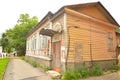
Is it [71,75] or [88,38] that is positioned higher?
[88,38]

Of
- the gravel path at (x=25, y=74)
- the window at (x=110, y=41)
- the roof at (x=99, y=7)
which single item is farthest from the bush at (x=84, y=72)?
the window at (x=110, y=41)

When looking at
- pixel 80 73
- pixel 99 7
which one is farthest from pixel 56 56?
pixel 99 7

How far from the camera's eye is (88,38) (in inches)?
455

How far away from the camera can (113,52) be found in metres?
14.5

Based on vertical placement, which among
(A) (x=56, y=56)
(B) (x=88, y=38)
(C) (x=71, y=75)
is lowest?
(C) (x=71, y=75)

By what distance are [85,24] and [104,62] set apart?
3.74m

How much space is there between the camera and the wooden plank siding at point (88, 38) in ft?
34.3

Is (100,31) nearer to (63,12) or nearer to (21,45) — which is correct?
(63,12)

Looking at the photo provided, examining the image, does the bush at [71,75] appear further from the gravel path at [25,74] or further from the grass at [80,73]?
the gravel path at [25,74]

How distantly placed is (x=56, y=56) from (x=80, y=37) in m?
2.56

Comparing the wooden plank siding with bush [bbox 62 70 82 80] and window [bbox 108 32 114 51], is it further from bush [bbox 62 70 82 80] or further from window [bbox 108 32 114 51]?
bush [bbox 62 70 82 80]

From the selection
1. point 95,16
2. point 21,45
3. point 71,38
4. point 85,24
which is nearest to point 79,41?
point 71,38

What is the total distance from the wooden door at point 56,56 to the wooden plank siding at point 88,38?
62.3 inches

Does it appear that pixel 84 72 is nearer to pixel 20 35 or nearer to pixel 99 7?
pixel 99 7
